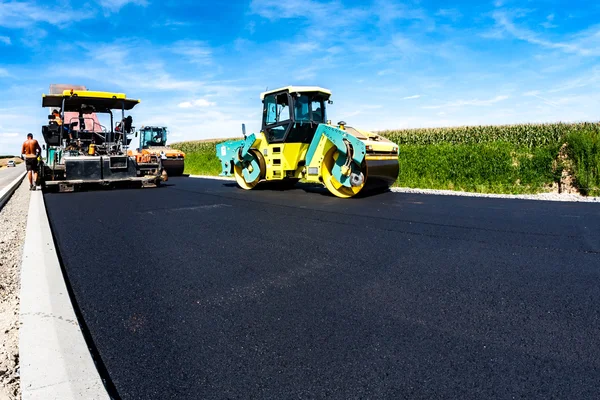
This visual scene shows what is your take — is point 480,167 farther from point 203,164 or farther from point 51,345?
point 203,164

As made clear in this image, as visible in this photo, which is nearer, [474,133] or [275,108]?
[275,108]

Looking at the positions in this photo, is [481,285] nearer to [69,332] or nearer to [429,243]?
[429,243]

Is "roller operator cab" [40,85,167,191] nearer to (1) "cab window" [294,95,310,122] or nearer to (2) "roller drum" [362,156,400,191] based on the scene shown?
(1) "cab window" [294,95,310,122]

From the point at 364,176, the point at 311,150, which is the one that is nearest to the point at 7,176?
the point at 311,150

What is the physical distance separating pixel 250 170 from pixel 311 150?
2.51 meters

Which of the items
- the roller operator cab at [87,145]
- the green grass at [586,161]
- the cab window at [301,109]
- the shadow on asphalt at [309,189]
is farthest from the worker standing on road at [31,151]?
the green grass at [586,161]

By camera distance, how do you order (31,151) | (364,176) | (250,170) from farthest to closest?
(250,170) < (31,151) < (364,176)

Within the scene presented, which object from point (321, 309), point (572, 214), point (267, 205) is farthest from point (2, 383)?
point (572, 214)

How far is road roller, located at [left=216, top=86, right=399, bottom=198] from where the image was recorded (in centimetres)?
877

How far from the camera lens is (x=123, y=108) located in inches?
501

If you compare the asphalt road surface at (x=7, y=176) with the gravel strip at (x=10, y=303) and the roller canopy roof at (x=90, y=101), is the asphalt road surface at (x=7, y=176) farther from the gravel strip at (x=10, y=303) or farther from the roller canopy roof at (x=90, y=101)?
the gravel strip at (x=10, y=303)

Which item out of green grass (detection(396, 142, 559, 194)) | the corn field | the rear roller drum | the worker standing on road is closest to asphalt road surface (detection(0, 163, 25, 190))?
the worker standing on road

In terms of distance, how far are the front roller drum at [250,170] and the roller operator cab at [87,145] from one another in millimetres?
2669

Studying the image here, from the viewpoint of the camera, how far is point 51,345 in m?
2.31
